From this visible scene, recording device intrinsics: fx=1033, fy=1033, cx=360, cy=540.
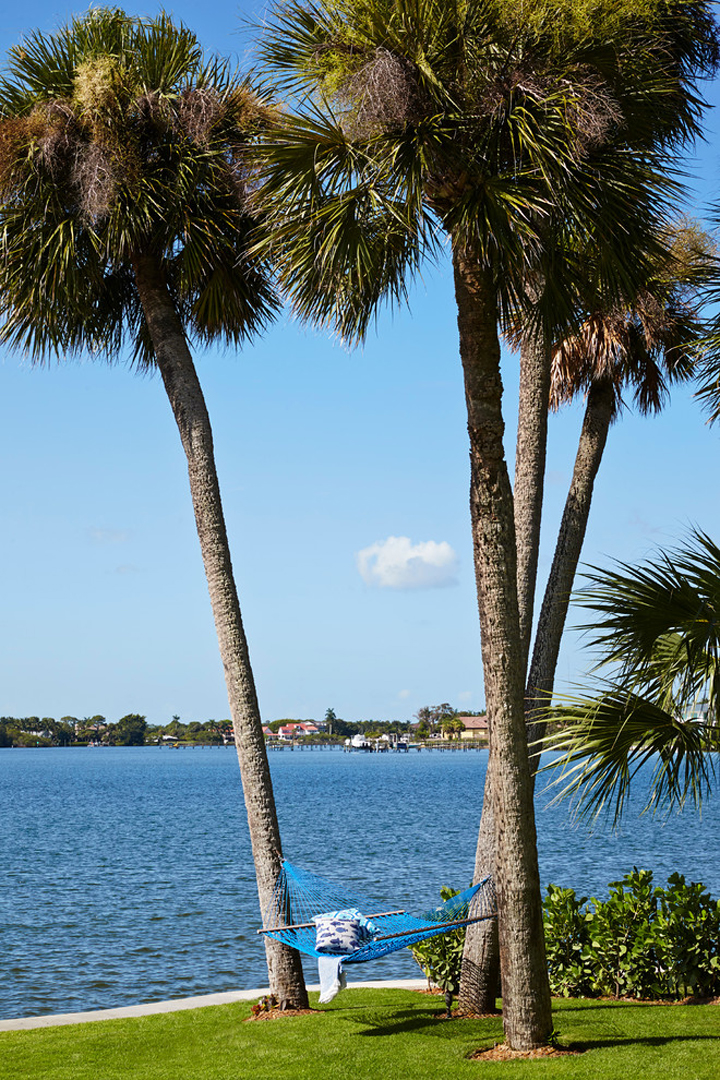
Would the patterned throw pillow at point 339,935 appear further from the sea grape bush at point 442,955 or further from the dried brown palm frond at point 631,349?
the dried brown palm frond at point 631,349

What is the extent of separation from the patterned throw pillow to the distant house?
161 m

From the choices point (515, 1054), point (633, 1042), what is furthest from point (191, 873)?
point (515, 1054)

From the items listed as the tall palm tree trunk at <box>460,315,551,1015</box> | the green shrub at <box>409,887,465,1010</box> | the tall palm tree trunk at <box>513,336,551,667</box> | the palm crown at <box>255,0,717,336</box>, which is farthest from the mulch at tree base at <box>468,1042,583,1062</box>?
the palm crown at <box>255,0,717,336</box>

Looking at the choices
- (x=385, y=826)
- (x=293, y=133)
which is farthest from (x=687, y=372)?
(x=385, y=826)

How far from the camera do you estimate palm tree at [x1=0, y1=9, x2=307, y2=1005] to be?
26.7ft

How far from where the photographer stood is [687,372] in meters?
10.3

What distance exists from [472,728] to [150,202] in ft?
559

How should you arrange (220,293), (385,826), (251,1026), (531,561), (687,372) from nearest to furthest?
(251,1026) → (531,561) → (220,293) → (687,372) → (385,826)

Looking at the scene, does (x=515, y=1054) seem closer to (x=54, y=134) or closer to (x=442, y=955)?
(x=442, y=955)

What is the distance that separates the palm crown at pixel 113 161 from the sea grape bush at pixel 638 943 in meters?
6.19

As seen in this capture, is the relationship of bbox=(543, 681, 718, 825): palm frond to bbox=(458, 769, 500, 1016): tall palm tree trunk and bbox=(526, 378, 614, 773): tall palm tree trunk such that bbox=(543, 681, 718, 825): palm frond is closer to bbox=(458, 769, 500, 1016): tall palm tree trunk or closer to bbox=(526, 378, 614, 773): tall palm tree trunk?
bbox=(458, 769, 500, 1016): tall palm tree trunk

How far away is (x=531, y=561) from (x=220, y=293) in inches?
141

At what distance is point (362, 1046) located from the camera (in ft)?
22.4

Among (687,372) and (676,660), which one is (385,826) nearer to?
(687,372)
